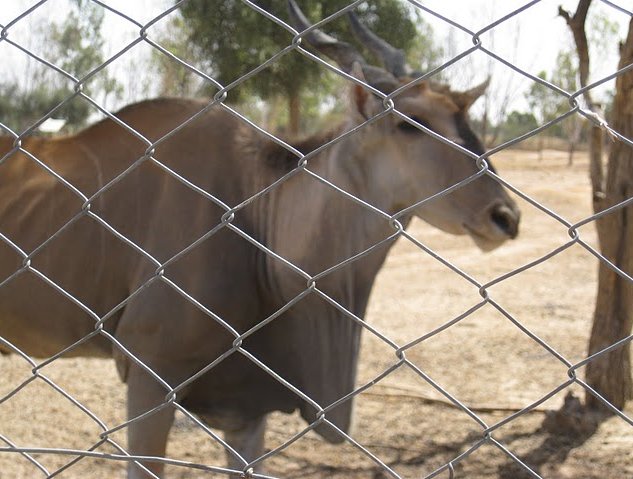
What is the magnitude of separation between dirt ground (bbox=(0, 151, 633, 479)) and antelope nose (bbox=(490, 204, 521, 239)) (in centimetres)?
60

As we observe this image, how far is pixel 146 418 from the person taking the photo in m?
2.52

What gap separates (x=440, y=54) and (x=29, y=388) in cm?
1205

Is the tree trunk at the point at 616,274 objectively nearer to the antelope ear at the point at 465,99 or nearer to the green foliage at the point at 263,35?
the antelope ear at the point at 465,99

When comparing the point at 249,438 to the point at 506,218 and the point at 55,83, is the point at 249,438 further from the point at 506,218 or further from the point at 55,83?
the point at 55,83

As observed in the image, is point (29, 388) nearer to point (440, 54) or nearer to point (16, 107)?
point (440, 54)

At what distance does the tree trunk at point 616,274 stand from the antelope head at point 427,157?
0.97 meters

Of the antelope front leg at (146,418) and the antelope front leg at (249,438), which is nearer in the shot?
the antelope front leg at (146,418)

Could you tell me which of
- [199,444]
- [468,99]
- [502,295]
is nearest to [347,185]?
[468,99]

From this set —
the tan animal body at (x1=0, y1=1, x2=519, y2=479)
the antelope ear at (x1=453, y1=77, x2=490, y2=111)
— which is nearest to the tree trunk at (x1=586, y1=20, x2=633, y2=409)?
the antelope ear at (x1=453, y1=77, x2=490, y2=111)

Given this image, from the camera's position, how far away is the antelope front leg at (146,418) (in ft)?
8.19

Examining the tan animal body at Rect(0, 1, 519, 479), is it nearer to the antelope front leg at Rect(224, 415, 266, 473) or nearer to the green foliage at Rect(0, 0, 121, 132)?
the antelope front leg at Rect(224, 415, 266, 473)

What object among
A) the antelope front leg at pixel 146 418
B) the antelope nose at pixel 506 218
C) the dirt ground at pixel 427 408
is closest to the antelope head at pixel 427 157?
the antelope nose at pixel 506 218

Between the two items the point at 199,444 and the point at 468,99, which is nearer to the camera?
the point at 468,99

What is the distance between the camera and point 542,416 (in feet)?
12.6
